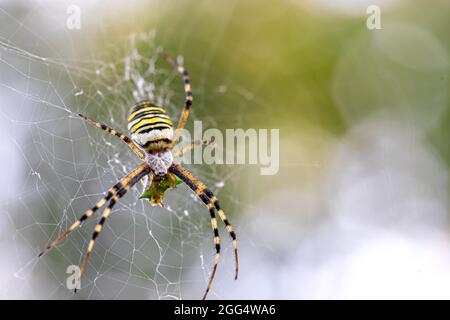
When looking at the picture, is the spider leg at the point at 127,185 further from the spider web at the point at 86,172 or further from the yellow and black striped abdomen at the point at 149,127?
the spider web at the point at 86,172

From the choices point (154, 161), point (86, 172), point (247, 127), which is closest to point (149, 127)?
point (154, 161)

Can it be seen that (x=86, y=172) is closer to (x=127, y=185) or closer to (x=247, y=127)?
(x=127, y=185)

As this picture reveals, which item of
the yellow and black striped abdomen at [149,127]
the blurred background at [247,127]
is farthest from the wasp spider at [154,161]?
the blurred background at [247,127]

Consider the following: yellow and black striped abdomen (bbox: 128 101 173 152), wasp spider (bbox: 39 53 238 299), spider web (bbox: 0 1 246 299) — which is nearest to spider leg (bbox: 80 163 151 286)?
wasp spider (bbox: 39 53 238 299)

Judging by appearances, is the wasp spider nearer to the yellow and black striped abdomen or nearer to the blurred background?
the yellow and black striped abdomen

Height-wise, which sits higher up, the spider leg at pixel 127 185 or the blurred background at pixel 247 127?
the blurred background at pixel 247 127
